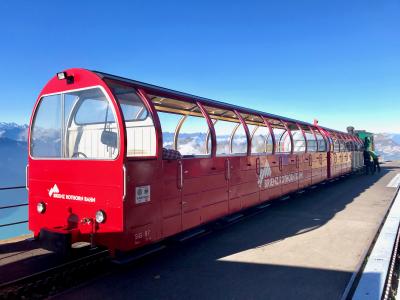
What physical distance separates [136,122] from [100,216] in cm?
161

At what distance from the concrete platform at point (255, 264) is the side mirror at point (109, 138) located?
1.87m

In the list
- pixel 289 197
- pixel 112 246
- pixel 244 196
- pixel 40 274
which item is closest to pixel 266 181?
pixel 244 196

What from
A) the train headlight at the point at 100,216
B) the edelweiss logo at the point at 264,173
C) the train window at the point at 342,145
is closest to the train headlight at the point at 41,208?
the train headlight at the point at 100,216

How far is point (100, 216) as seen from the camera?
4.21m

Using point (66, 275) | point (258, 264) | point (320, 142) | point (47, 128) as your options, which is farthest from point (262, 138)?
point (66, 275)

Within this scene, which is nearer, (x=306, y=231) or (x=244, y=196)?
(x=306, y=231)

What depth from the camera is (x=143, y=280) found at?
4191 millimetres

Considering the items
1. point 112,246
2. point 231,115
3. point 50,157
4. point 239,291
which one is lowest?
point 239,291

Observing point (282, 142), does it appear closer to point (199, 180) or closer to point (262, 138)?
point (262, 138)

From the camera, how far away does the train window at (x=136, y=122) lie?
4695 millimetres

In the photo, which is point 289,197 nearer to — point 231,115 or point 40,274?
point 231,115

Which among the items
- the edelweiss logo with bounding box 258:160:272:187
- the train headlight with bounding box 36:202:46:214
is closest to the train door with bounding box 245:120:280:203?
the edelweiss logo with bounding box 258:160:272:187

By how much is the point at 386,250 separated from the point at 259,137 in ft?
14.6

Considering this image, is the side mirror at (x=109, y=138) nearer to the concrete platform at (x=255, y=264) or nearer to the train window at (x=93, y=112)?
the train window at (x=93, y=112)
